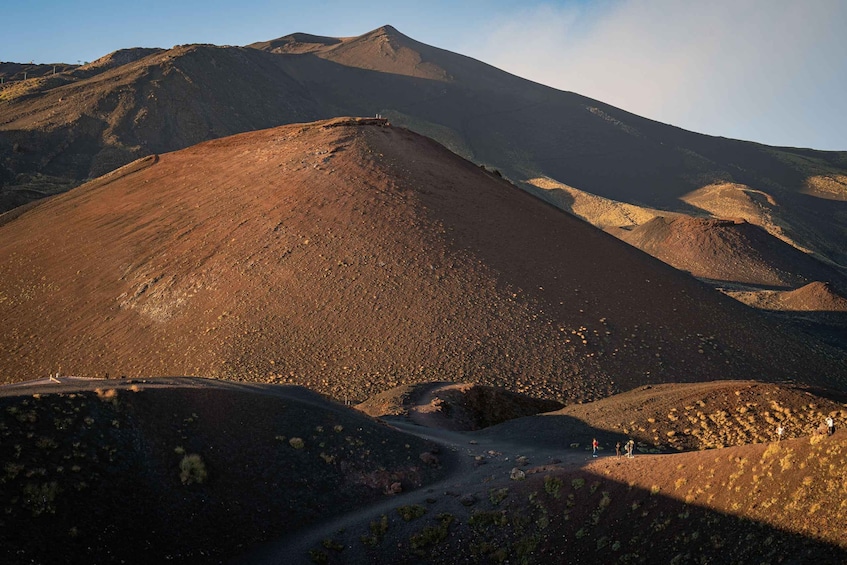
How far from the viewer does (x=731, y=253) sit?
210ft

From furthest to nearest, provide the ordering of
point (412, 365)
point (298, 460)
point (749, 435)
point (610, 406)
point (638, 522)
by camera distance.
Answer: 1. point (412, 365)
2. point (610, 406)
3. point (749, 435)
4. point (298, 460)
5. point (638, 522)

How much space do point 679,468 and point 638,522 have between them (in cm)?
122

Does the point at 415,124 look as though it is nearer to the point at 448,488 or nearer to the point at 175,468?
the point at 448,488

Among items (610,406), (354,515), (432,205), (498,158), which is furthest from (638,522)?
(498,158)

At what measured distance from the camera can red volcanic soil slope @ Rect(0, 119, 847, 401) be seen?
27203 mm

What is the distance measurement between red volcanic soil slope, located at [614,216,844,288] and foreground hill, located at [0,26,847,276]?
15707 mm

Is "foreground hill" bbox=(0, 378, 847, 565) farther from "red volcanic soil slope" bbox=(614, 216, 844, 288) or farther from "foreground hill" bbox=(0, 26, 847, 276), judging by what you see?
"red volcanic soil slope" bbox=(614, 216, 844, 288)

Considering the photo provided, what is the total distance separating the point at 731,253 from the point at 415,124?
52.1 metres

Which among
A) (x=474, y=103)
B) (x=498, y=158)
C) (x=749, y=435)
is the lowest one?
(x=749, y=435)

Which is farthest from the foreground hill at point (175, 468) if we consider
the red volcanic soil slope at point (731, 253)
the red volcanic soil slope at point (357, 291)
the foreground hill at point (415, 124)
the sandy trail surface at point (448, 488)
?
the red volcanic soil slope at point (731, 253)

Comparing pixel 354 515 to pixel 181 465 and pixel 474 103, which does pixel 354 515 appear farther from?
pixel 474 103

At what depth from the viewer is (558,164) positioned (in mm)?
110188

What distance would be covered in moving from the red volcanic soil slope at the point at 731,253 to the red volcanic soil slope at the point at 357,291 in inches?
1091

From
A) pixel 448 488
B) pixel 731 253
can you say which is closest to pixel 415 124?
pixel 731 253
